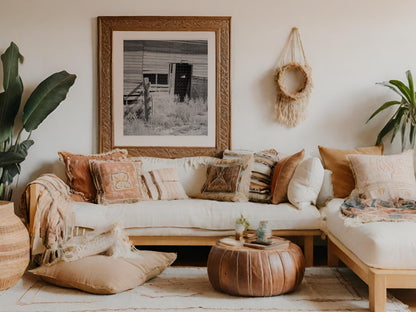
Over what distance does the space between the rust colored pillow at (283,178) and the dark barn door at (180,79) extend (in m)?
1.20

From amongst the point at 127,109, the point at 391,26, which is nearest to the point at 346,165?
the point at 391,26

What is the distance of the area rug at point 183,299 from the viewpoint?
2.90 m

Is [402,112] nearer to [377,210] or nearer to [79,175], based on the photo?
[377,210]

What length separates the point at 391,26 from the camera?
15.6ft

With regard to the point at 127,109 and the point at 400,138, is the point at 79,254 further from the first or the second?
the point at 400,138

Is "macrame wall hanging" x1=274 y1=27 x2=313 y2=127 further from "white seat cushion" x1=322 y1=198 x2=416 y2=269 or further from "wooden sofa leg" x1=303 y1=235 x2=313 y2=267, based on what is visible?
"white seat cushion" x1=322 y1=198 x2=416 y2=269

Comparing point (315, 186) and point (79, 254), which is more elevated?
point (315, 186)

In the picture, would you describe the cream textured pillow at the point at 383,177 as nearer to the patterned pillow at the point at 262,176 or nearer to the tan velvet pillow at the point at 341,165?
the tan velvet pillow at the point at 341,165

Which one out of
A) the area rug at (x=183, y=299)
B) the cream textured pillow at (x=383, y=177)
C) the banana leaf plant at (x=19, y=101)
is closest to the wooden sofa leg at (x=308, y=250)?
the area rug at (x=183, y=299)

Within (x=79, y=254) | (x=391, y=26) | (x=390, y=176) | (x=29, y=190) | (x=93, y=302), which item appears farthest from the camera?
(x=391, y=26)

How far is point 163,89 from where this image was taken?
15.7ft

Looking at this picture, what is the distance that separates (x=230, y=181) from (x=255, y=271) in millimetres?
1352

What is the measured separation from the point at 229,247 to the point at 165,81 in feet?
7.04

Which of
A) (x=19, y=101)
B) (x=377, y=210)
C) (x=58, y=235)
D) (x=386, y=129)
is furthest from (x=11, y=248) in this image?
(x=386, y=129)
